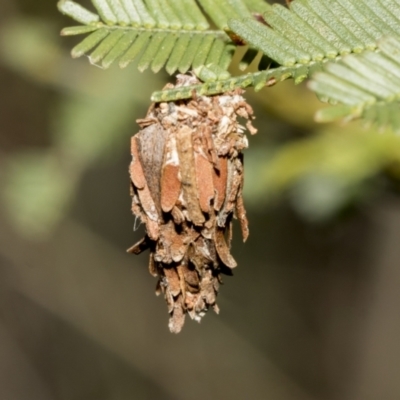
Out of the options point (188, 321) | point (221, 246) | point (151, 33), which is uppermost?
point (151, 33)

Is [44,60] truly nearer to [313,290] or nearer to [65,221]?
[65,221]

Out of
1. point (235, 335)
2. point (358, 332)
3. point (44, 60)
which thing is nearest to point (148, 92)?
point (44, 60)

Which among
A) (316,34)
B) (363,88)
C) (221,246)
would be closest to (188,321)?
(221,246)

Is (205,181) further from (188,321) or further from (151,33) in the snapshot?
(188,321)

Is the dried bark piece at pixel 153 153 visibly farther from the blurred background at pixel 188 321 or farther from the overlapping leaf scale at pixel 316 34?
the blurred background at pixel 188 321

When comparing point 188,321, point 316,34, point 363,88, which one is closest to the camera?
point 363,88

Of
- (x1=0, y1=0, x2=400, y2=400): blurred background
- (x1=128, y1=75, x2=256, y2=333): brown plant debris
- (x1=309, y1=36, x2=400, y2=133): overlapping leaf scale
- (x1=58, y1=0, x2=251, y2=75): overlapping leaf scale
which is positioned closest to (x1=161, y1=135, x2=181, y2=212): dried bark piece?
(x1=128, y1=75, x2=256, y2=333): brown plant debris

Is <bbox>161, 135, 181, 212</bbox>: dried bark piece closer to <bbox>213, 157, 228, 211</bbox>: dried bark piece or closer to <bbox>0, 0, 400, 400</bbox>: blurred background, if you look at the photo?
<bbox>213, 157, 228, 211</bbox>: dried bark piece
